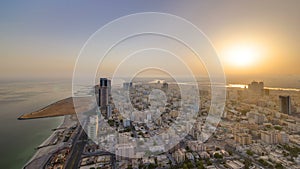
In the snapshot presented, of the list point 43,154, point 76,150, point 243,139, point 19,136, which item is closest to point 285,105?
point 243,139

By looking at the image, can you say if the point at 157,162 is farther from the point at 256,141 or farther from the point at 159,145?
the point at 256,141

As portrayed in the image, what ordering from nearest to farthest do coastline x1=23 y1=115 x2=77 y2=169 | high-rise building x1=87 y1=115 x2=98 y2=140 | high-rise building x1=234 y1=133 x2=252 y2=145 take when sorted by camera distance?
coastline x1=23 y1=115 x2=77 y2=169, high-rise building x1=234 y1=133 x2=252 y2=145, high-rise building x1=87 y1=115 x2=98 y2=140

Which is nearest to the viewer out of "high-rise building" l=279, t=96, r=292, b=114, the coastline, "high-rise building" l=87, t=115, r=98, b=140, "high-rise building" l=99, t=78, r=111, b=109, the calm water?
the coastline

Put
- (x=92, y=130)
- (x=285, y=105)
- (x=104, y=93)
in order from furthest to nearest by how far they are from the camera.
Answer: (x=285, y=105) → (x=104, y=93) → (x=92, y=130)

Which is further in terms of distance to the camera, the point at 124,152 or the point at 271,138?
the point at 271,138

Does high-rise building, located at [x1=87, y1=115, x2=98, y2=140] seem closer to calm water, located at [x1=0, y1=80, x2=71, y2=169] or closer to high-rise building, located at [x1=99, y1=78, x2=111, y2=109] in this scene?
calm water, located at [x1=0, y1=80, x2=71, y2=169]

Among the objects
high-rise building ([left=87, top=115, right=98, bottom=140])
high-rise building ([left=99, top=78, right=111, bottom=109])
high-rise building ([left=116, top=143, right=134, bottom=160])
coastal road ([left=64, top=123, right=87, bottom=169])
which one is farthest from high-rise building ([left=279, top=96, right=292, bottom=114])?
coastal road ([left=64, top=123, right=87, bottom=169])

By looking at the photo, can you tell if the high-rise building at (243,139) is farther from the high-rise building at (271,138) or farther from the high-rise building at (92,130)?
the high-rise building at (92,130)

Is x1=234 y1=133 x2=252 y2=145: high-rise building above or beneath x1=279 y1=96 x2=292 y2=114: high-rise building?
beneath

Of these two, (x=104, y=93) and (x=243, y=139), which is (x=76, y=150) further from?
(x=243, y=139)

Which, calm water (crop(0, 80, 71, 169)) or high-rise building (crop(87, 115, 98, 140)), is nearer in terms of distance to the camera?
calm water (crop(0, 80, 71, 169))

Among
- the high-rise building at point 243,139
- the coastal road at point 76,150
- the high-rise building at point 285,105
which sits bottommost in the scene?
the coastal road at point 76,150

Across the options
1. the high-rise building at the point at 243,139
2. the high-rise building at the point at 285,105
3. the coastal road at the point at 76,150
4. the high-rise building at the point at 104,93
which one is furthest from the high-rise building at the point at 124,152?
the high-rise building at the point at 285,105
